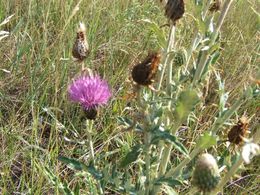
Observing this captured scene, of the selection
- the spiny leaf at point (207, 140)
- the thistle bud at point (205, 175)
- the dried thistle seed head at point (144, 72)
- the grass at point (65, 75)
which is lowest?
the grass at point (65, 75)

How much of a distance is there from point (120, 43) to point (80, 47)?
1.11 metres

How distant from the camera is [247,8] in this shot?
137 inches

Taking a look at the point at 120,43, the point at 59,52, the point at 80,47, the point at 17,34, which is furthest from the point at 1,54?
the point at 80,47

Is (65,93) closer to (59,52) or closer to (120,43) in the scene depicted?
(59,52)

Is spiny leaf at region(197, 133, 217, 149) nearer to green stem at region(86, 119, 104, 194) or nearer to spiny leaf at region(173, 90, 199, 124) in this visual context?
spiny leaf at region(173, 90, 199, 124)

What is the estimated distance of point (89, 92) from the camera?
1.57 meters

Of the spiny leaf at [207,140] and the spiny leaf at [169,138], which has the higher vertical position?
the spiny leaf at [207,140]

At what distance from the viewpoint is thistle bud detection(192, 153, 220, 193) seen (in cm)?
120

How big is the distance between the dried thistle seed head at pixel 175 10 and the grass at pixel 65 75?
0.35 metres

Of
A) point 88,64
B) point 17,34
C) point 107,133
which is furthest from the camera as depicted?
point 17,34

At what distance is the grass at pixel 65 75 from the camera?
6.27 feet

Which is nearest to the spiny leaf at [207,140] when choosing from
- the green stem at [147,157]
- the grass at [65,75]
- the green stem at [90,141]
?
the green stem at [147,157]

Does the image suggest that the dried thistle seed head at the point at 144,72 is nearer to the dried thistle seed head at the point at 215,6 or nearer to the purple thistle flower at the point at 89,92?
the purple thistle flower at the point at 89,92

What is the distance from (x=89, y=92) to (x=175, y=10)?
Answer: 1.30 ft
